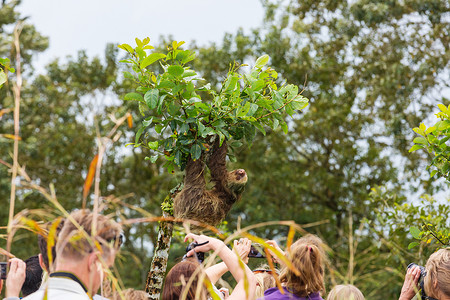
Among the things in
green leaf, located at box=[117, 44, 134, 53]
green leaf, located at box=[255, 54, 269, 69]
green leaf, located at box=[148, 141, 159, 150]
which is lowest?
green leaf, located at box=[148, 141, 159, 150]

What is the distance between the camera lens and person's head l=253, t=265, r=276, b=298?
293 cm

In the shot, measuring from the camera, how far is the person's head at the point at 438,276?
243cm

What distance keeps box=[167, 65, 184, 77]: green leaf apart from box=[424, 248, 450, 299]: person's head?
1.65 meters

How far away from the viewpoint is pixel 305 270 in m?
2.30

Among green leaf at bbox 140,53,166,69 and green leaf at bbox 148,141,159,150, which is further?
green leaf at bbox 148,141,159,150

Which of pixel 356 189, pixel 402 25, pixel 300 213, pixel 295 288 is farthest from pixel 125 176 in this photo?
Result: pixel 295 288

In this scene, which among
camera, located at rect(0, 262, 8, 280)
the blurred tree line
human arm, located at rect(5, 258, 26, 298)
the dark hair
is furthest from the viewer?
the blurred tree line

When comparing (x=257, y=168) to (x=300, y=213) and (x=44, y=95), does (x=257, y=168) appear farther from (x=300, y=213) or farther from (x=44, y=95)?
(x=44, y=95)

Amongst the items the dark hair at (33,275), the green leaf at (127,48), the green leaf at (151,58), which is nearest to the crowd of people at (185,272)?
the dark hair at (33,275)

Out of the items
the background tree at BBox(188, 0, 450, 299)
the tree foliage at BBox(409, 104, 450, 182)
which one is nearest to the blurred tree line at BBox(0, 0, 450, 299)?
the background tree at BBox(188, 0, 450, 299)

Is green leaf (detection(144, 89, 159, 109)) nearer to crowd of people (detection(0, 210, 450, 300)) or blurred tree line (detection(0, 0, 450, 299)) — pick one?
crowd of people (detection(0, 210, 450, 300))

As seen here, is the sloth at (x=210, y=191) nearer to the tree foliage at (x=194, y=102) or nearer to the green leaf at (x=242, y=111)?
the tree foliage at (x=194, y=102)

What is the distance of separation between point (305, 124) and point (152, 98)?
9452mm

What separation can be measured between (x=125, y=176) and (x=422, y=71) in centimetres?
790
